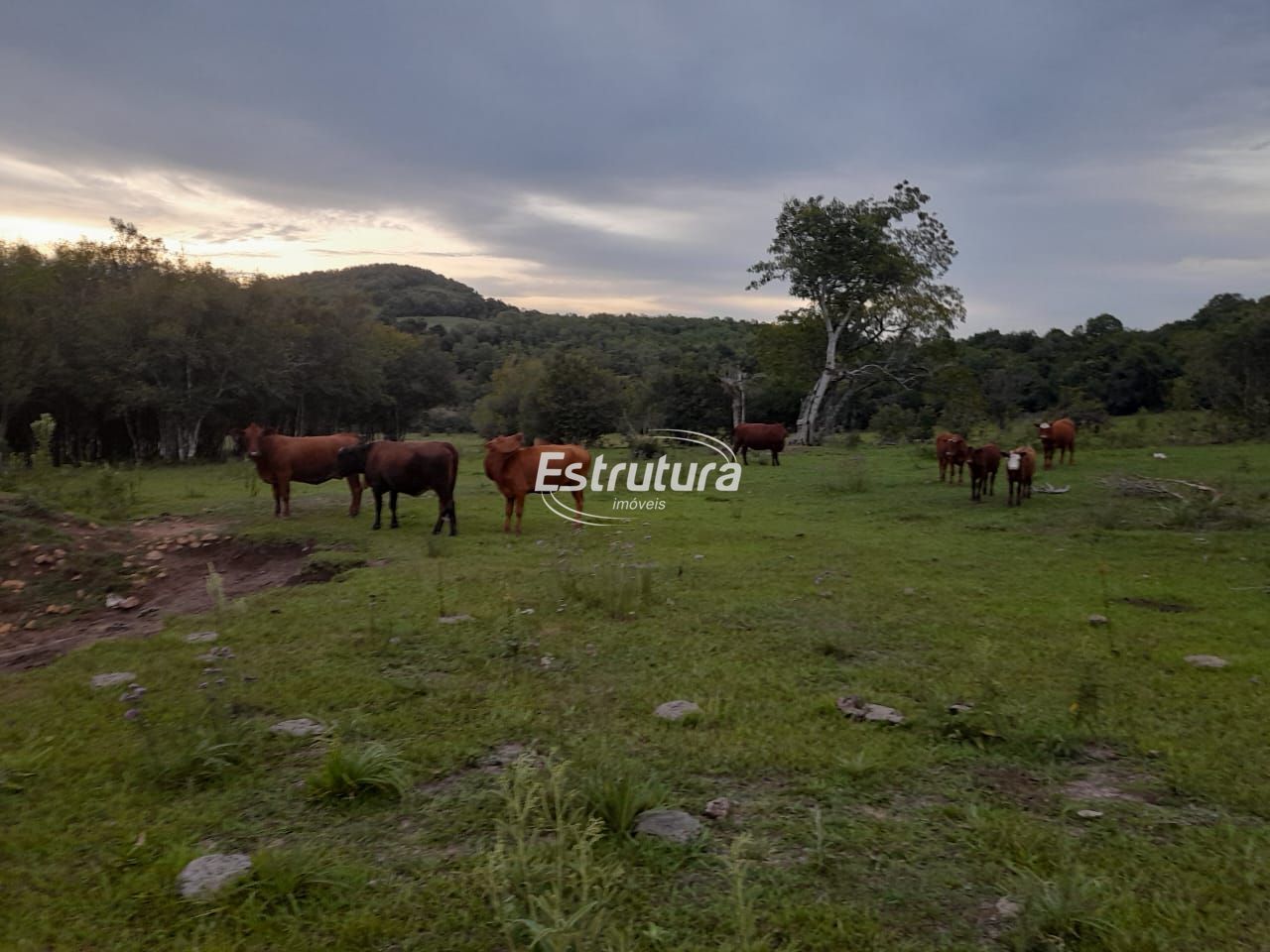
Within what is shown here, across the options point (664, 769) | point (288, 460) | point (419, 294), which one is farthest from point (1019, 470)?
→ point (419, 294)

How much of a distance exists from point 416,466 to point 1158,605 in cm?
980

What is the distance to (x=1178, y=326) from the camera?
49.5 meters

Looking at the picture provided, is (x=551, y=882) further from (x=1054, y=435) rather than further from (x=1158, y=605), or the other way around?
(x=1054, y=435)

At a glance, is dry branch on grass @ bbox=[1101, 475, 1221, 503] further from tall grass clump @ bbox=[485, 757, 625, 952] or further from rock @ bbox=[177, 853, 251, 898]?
rock @ bbox=[177, 853, 251, 898]

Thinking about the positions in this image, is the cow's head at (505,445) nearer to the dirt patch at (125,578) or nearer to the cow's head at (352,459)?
the cow's head at (352,459)

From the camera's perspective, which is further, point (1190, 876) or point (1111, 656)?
point (1111, 656)

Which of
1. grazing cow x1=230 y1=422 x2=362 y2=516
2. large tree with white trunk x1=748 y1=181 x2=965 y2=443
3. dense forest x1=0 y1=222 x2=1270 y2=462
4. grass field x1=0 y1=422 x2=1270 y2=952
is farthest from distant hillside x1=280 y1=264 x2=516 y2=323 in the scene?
grass field x1=0 y1=422 x2=1270 y2=952

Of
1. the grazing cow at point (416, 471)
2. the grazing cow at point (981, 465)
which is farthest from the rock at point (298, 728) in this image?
the grazing cow at point (981, 465)

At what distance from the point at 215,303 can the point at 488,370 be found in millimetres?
38232

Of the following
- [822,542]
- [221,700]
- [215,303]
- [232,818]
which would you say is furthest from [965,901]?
[215,303]

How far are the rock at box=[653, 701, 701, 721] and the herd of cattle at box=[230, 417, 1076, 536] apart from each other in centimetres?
757

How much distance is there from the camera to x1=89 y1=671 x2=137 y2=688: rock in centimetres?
516

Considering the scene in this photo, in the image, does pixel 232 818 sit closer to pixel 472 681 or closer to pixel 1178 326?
pixel 472 681

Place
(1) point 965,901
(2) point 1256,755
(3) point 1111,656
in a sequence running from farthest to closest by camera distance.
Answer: (3) point 1111,656
(2) point 1256,755
(1) point 965,901
